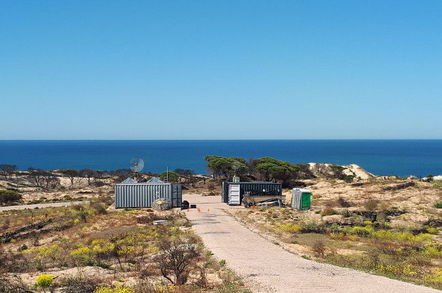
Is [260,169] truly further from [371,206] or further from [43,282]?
[43,282]

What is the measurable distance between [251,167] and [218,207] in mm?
26306

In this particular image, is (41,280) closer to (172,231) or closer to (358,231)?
(172,231)

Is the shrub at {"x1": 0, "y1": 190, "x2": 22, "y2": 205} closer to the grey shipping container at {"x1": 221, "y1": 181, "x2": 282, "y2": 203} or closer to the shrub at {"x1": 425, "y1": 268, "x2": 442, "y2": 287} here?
the grey shipping container at {"x1": 221, "y1": 181, "x2": 282, "y2": 203}

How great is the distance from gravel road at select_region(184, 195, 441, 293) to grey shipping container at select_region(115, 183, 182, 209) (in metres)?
14.4

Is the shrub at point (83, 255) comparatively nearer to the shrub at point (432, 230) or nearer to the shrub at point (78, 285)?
the shrub at point (78, 285)

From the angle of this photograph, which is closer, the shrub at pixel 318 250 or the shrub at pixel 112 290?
the shrub at pixel 112 290

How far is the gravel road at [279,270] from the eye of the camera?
16562mm

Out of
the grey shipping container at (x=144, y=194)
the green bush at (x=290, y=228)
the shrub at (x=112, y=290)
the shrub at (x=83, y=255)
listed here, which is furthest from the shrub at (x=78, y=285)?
the grey shipping container at (x=144, y=194)

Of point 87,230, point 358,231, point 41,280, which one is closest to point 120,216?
point 87,230

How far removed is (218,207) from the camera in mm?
47312

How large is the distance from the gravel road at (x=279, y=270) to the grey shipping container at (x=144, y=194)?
1440cm

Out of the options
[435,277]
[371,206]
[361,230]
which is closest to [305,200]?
[371,206]

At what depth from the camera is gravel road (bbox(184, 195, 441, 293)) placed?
1656 centimetres

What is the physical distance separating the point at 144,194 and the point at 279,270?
28.6 metres
